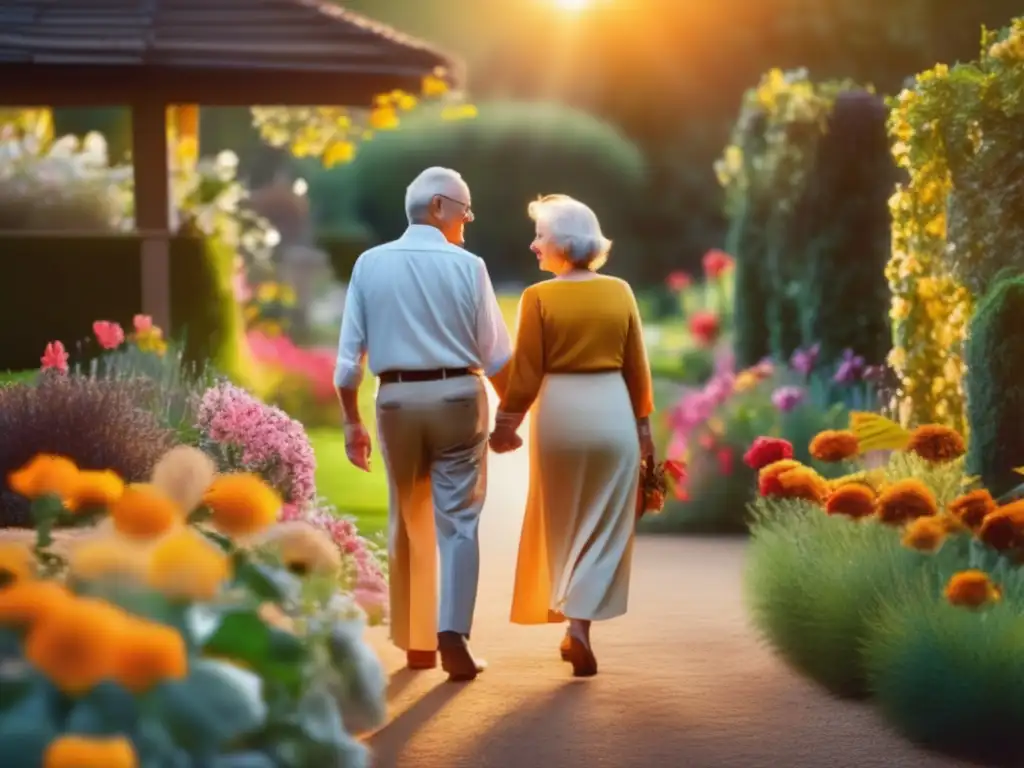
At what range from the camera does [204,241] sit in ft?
38.4

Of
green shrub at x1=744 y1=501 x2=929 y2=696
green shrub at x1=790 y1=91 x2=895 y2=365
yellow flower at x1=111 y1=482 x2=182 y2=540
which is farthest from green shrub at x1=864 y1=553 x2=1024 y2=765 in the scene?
green shrub at x1=790 y1=91 x2=895 y2=365

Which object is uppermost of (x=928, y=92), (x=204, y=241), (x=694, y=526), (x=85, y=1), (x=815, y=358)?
(x=85, y=1)

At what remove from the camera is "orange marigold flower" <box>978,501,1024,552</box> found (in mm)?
5711

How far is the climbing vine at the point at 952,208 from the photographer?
8070 millimetres

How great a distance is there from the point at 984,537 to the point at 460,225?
240 centimetres

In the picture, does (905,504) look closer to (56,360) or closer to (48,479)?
(48,479)

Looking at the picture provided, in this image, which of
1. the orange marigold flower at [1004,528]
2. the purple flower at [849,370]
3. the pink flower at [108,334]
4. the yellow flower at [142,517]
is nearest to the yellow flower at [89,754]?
the yellow flower at [142,517]

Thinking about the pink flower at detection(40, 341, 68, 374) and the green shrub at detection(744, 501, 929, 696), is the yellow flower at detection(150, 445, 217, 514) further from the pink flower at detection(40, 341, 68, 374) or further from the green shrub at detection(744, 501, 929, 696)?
the pink flower at detection(40, 341, 68, 374)

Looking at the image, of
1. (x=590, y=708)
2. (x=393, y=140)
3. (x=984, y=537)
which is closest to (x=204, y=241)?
Answer: (x=590, y=708)

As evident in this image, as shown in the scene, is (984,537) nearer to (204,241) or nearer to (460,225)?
(460,225)

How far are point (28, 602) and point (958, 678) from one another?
344 cm

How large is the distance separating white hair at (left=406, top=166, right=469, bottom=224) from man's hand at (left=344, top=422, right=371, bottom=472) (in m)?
0.84

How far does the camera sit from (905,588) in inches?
250

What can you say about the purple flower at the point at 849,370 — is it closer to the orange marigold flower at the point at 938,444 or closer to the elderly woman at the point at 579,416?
the elderly woman at the point at 579,416
